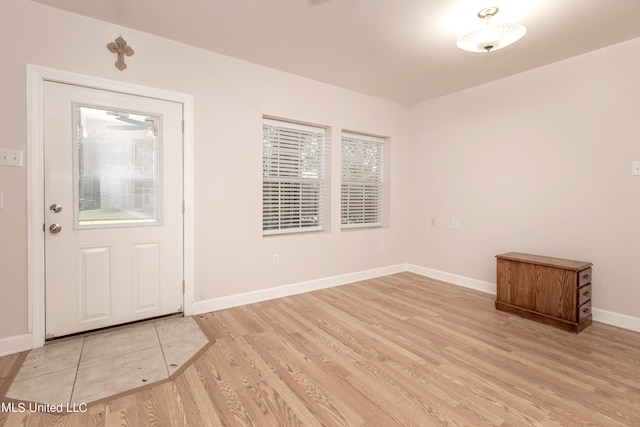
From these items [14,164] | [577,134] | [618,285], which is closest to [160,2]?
[14,164]

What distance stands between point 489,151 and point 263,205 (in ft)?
9.58

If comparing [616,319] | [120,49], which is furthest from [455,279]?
[120,49]

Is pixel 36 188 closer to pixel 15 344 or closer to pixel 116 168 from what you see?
pixel 116 168

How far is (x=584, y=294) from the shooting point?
114 inches

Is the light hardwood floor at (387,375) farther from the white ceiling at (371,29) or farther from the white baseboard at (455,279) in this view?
the white ceiling at (371,29)

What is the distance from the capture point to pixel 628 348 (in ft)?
8.07

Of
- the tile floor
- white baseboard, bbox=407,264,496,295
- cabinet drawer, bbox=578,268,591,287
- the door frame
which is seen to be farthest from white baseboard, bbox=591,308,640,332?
the door frame

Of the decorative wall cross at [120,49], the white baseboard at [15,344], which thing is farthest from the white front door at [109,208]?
the decorative wall cross at [120,49]

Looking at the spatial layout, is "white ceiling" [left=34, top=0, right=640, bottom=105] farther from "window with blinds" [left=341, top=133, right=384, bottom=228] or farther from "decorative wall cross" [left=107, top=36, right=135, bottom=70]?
"window with blinds" [left=341, top=133, right=384, bottom=228]

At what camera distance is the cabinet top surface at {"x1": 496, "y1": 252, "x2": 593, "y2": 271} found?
9.35 feet

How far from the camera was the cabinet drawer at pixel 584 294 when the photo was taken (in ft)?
9.19

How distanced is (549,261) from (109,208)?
165 inches

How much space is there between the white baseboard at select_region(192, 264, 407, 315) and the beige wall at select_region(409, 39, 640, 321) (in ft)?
2.79

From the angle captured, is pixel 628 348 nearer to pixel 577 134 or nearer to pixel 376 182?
pixel 577 134
